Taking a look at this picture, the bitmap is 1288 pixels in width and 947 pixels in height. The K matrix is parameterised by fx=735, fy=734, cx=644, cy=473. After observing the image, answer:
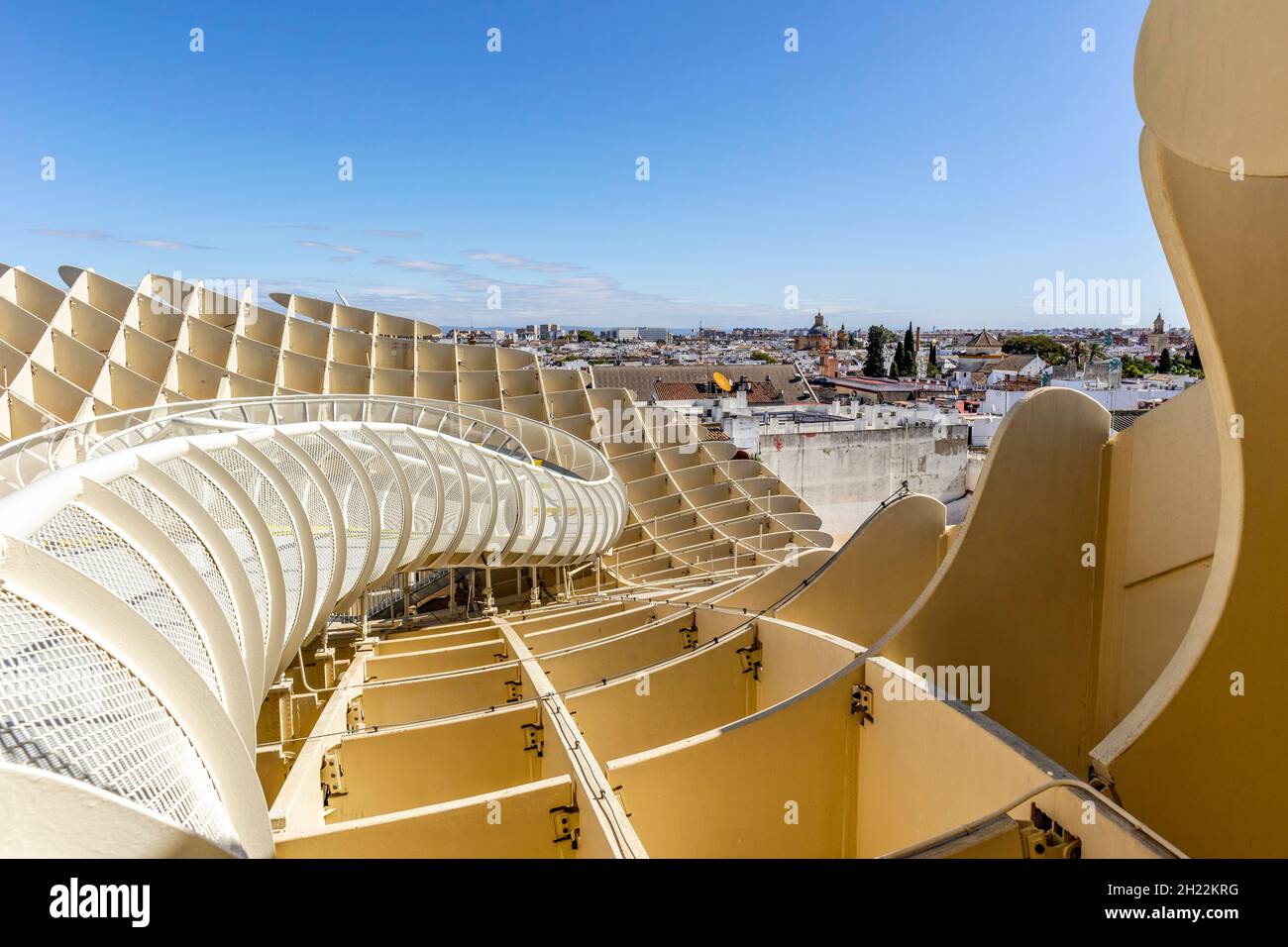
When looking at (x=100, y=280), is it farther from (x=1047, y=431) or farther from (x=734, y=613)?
(x=1047, y=431)

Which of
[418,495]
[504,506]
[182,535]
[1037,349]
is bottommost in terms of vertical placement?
[504,506]

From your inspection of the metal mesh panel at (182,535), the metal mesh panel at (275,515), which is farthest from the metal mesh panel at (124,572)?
the metal mesh panel at (275,515)

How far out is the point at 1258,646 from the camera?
5367mm

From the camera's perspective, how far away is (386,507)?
9.72m

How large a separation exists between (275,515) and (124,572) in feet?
9.56

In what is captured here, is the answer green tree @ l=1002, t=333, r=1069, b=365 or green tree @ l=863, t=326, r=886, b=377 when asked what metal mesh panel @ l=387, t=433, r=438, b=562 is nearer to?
green tree @ l=863, t=326, r=886, b=377

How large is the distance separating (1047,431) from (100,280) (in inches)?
1025

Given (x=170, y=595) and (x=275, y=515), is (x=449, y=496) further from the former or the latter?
(x=170, y=595)

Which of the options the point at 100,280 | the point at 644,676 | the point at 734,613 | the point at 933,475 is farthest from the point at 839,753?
the point at 933,475

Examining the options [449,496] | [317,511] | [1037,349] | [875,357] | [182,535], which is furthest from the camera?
[1037,349]

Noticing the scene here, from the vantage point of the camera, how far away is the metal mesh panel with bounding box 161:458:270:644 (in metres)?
5.06

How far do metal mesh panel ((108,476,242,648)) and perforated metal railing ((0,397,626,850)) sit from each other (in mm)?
12

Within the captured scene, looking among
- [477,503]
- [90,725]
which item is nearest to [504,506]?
[477,503]

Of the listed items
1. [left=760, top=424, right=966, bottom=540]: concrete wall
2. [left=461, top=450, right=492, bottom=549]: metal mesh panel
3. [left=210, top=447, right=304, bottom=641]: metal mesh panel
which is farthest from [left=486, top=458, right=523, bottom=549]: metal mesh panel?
[left=760, top=424, right=966, bottom=540]: concrete wall
